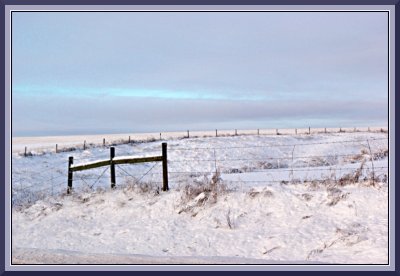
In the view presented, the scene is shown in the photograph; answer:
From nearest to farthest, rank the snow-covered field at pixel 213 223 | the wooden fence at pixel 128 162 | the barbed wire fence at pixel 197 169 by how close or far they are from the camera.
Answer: the snow-covered field at pixel 213 223 < the wooden fence at pixel 128 162 < the barbed wire fence at pixel 197 169

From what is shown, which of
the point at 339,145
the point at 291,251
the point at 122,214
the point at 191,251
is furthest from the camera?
the point at 339,145

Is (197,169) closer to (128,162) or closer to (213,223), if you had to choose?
(128,162)

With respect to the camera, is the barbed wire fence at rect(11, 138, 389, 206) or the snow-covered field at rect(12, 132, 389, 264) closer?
the snow-covered field at rect(12, 132, 389, 264)

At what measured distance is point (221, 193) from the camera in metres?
11.2

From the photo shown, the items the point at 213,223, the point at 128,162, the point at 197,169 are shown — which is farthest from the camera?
the point at 197,169

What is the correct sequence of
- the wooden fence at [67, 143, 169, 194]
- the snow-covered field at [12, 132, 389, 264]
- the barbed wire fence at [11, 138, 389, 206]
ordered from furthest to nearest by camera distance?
the barbed wire fence at [11, 138, 389, 206] → the wooden fence at [67, 143, 169, 194] → the snow-covered field at [12, 132, 389, 264]

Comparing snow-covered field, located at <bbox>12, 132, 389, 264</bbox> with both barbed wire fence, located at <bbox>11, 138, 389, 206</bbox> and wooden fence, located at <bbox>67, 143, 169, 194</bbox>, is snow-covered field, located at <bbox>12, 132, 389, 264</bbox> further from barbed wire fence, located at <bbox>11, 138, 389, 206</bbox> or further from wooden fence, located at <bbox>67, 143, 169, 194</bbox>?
barbed wire fence, located at <bbox>11, 138, 389, 206</bbox>

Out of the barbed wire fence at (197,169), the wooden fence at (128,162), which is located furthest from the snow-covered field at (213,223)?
the barbed wire fence at (197,169)

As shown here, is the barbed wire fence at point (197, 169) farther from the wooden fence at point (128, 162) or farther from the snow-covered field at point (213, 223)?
the snow-covered field at point (213, 223)

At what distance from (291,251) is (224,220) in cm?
Answer: 201

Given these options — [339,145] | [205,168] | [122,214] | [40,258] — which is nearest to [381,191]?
[122,214]

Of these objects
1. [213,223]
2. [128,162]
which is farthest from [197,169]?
[213,223]

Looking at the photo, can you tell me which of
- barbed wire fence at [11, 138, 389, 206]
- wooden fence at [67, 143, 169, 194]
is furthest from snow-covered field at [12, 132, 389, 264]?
barbed wire fence at [11, 138, 389, 206]

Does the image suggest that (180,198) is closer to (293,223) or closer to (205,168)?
(293,223)
